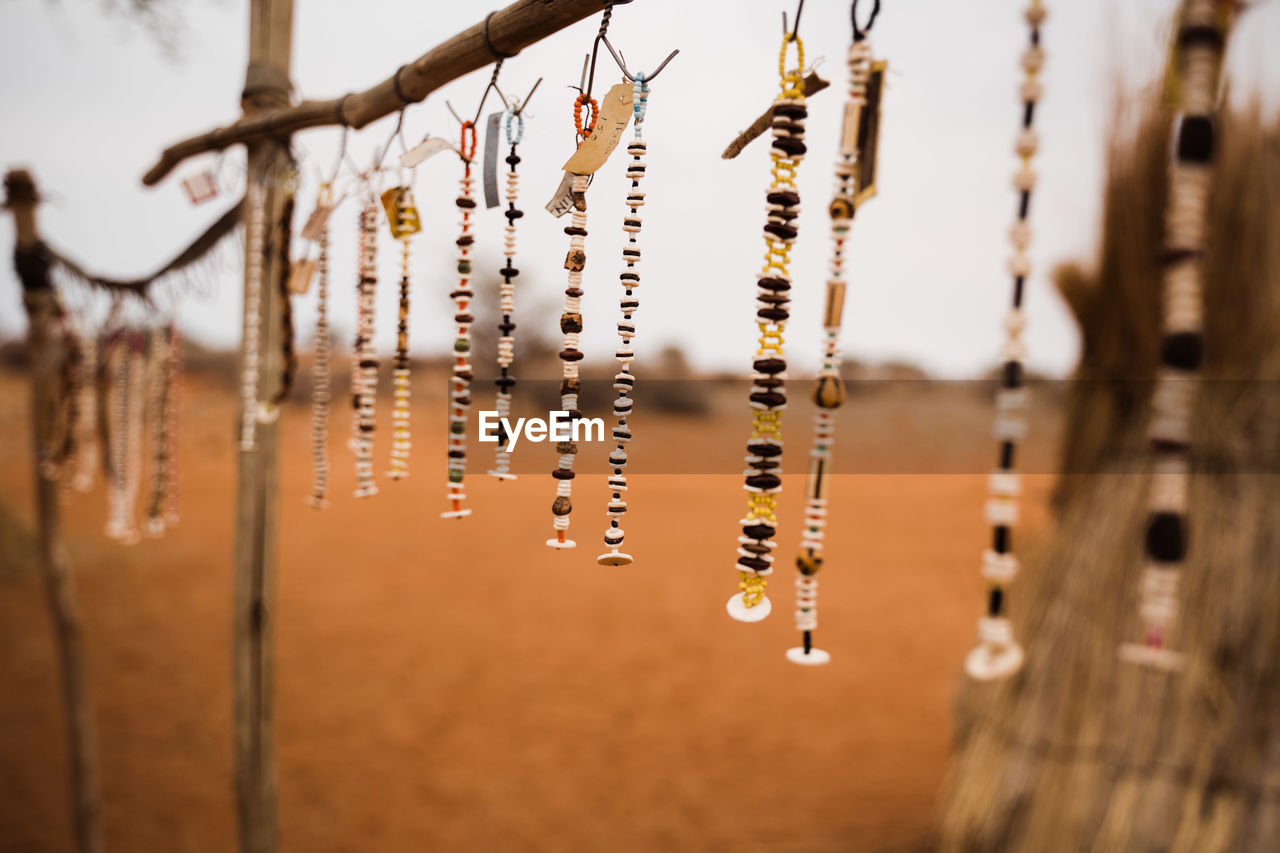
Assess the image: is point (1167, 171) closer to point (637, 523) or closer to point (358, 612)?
point (358, 612)

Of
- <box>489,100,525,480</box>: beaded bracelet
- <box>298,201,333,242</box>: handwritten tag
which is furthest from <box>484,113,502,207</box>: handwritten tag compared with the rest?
<box>298,201,333,242</box>: handwritten tag

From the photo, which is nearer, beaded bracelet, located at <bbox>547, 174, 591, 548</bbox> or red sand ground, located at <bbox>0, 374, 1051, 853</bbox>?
beaded bracelet, located at <bbox>547, 174, 591, 548</bbox>

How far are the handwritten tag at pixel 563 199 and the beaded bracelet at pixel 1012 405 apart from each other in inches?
22.6

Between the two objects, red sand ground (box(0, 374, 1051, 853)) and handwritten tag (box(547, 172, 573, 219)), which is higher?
handwritten tag (box(547, 172, 573, 219))

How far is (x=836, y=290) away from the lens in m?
0.76

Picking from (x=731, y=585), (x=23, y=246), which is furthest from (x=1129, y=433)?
(x=731, y=585)

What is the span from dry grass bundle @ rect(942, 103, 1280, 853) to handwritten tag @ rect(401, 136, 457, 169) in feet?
5.41

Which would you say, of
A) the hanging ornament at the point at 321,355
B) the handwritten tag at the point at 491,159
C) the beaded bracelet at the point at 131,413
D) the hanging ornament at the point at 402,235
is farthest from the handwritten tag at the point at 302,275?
the beaded bracelet at the point at 131,413

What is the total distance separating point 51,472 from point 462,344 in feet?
6.95

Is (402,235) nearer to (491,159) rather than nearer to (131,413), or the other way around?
(491,159)

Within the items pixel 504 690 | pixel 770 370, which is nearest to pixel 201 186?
pixel 770 370

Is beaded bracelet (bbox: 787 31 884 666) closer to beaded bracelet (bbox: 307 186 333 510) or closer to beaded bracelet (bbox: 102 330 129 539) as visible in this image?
beaded bracelet (bbox: 307 186 333 510)

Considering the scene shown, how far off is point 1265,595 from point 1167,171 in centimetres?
108

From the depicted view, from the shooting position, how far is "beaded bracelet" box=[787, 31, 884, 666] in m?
0.73
